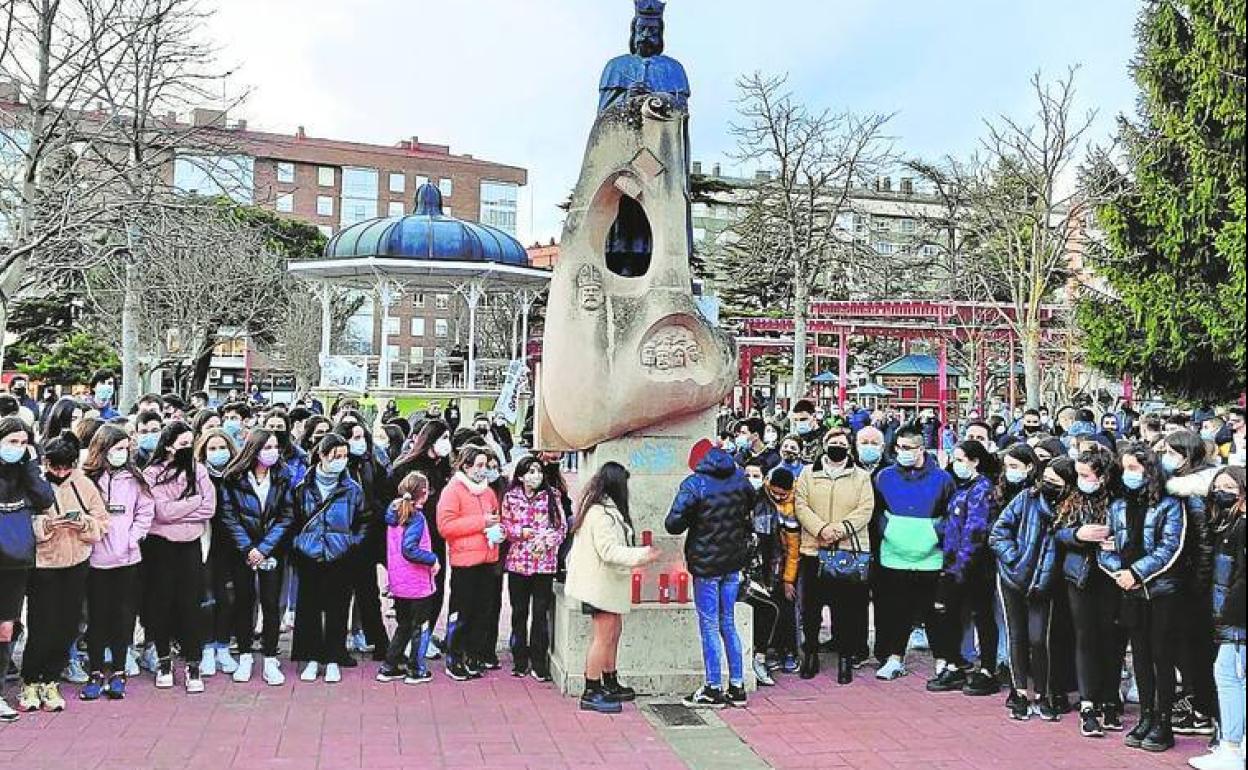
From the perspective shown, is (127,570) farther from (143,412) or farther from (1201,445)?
(1201,445)

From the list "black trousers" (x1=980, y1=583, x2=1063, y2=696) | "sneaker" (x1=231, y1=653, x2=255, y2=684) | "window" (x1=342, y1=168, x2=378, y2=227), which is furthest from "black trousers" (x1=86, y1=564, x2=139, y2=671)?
"window" (x1=342, y1=168, x2=378, y2=227)

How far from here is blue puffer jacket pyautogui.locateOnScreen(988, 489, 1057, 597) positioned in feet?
22.9

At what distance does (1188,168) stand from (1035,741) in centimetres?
1496

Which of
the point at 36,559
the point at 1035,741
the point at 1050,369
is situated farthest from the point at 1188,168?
the point at 1050,369

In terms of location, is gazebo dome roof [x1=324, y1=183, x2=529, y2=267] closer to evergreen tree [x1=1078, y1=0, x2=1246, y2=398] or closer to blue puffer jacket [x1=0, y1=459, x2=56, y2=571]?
evergreen tree [x1=1078, y1=0, x2=1246, y2=398]

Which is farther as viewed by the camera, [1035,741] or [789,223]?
[789,223]

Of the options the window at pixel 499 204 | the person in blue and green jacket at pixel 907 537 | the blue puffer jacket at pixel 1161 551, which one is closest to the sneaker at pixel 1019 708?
the person in blue and green jacket at pixel 907 537

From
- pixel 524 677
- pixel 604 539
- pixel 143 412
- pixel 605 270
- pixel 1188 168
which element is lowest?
pixel 524 677

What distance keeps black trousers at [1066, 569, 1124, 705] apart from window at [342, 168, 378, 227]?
75.6m

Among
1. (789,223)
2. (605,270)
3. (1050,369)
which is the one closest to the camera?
(605,270)

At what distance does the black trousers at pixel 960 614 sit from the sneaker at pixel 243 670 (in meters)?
4.84

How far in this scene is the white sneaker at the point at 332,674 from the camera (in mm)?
7820

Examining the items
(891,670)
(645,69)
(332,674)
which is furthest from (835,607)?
(645,69)

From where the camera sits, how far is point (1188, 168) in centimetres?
1870
